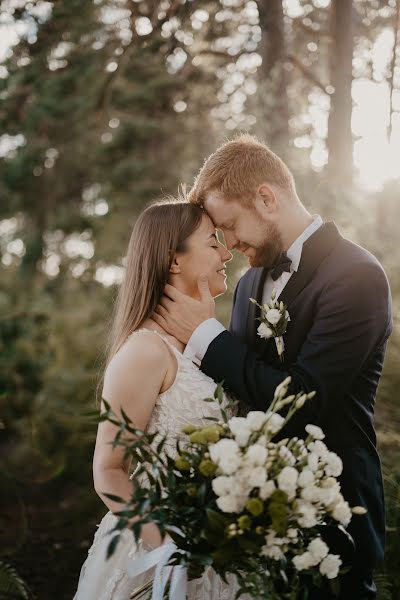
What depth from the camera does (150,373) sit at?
248cm

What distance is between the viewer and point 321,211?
6.58 m

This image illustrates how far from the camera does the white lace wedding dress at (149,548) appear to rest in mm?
2555

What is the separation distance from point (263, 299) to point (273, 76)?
5120mm

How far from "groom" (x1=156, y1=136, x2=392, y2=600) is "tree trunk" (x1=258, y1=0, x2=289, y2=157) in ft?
15.1

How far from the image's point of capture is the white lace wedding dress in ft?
8.38

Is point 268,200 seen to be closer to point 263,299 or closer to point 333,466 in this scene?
point 263,299

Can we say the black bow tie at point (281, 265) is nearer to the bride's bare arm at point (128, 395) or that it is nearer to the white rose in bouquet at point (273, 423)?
the bride's bare arm at point (128, 395)

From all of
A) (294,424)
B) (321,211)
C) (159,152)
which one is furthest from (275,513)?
(159,152)

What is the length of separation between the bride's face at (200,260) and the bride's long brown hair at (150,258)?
0.10 feet

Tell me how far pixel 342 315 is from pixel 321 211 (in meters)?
4.19

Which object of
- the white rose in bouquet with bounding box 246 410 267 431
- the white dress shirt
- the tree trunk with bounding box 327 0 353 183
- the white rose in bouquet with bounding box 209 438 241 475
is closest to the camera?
the white rose in bouquet with bounding box 209 438 241 475

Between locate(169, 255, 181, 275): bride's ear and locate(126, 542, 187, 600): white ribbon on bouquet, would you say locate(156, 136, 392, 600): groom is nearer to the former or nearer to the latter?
locate(169, 255, 181, 275): bride's ear

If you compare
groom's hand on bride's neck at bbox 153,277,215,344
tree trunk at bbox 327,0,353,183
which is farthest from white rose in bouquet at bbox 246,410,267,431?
tree trunk at bbox 327,0,353,183

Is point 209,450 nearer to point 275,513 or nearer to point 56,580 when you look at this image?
point 275,513
